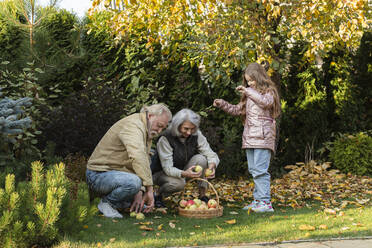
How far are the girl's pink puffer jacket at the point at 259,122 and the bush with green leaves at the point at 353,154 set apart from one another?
10.1ft

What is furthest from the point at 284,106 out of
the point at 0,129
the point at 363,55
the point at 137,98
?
the point at 0,129

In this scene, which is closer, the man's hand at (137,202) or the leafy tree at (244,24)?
the man's hand at (137,202)

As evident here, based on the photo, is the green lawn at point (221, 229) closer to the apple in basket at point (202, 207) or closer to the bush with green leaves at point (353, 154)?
the apple in basket at point (202, 207)

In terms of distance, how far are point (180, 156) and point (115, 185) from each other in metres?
0.80

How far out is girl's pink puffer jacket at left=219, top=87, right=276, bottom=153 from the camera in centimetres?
422

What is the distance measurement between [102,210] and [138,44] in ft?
11.2

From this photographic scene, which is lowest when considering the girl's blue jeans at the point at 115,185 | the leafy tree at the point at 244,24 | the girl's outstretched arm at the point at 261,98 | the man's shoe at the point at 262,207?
the man's shoe at the point at 262,207

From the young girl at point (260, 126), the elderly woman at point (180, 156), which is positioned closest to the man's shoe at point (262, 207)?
the young girl at point (260, 126)

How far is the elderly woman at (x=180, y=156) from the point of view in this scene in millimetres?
4055

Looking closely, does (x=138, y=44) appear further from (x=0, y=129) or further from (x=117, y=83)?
(x=0, y=129)

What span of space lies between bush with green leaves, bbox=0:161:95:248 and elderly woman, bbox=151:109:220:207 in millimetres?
1262

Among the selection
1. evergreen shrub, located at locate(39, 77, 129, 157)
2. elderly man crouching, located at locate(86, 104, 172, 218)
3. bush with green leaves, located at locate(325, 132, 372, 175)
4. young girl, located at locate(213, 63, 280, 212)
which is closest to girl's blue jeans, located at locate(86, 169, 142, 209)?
elderly man crouching, located at locate(86, 104, 172, 218)

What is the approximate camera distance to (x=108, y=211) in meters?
3.81

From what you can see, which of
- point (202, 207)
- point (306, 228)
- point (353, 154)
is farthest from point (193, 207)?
point (353, 154)
